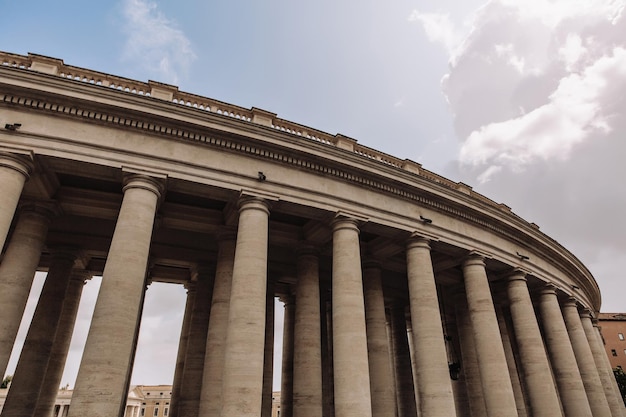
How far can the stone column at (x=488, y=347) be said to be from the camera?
26375 millimetres

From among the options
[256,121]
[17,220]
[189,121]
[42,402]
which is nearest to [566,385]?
[256,121]

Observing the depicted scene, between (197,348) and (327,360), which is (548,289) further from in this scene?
(197,348)

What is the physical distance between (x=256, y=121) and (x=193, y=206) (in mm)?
7179

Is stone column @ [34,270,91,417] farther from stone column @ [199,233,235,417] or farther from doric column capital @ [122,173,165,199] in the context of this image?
doric column capital @ [122,173,165,199]

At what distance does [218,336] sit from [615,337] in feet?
368

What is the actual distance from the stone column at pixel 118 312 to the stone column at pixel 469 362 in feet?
92.2

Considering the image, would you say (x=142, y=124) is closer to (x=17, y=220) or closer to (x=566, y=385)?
(x=17, y=220)

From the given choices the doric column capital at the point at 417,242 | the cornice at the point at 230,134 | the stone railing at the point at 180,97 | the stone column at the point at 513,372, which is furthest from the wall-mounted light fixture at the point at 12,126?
the stone column at the point at 513,372

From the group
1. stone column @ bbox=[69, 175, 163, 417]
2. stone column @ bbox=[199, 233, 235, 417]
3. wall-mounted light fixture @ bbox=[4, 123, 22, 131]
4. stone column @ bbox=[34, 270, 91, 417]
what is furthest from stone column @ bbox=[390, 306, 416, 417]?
wall-mounted light fixture @ bbox=[4, 123, 22, 131]

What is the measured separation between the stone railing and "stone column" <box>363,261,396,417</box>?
28.6 ft

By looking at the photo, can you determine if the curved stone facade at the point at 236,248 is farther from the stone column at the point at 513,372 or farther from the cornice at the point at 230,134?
the stone column at the point at 513,372

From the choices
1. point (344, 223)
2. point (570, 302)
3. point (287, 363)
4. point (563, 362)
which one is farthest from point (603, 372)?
point (344, 223)

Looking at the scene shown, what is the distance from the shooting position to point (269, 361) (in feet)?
106

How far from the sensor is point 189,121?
2242cm
